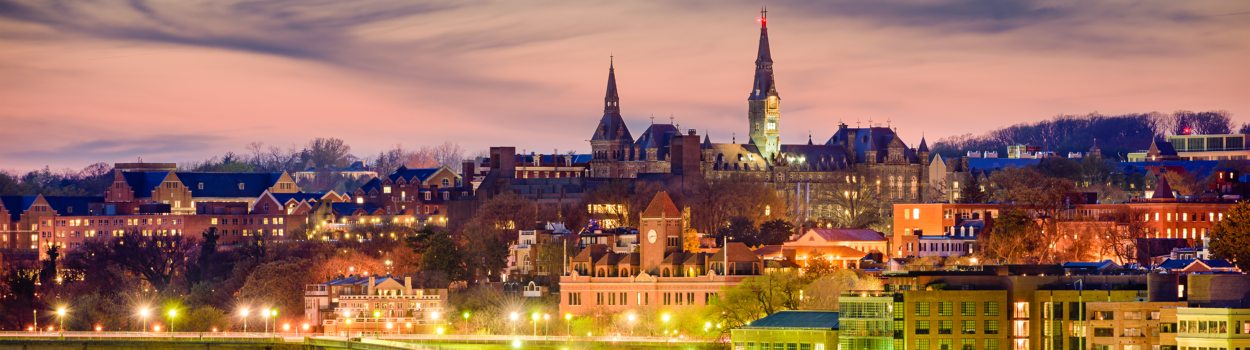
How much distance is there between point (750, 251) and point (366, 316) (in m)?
20.6

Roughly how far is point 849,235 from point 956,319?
54.5 meters

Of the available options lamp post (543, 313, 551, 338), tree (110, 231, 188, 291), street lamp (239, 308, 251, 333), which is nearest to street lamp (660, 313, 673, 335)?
lamp post (543, 313, 551, 338)

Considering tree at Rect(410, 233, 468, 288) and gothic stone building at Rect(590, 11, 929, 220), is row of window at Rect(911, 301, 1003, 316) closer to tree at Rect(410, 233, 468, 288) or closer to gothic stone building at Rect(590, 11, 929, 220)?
tree at Rect(410, 233, 468, 288)

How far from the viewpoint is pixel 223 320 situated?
133 metres

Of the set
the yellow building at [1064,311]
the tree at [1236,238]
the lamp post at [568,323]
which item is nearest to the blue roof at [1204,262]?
the tree at [1236,238]

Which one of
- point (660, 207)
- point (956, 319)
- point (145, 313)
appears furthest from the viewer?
point (145, 313)

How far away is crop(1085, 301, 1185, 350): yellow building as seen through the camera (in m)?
88.7

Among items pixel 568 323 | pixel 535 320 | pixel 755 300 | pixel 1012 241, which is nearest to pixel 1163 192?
pixel 1012 241

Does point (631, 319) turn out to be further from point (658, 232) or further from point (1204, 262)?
point (1204, 262)

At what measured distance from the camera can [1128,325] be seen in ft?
293

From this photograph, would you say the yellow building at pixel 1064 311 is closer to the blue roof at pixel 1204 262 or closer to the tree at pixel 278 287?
the blue roof at pixel 1204 262

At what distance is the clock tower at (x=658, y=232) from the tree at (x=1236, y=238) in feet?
92.9

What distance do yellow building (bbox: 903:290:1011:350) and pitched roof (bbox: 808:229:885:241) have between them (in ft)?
162

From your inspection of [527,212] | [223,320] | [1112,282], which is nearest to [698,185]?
[527,212]
